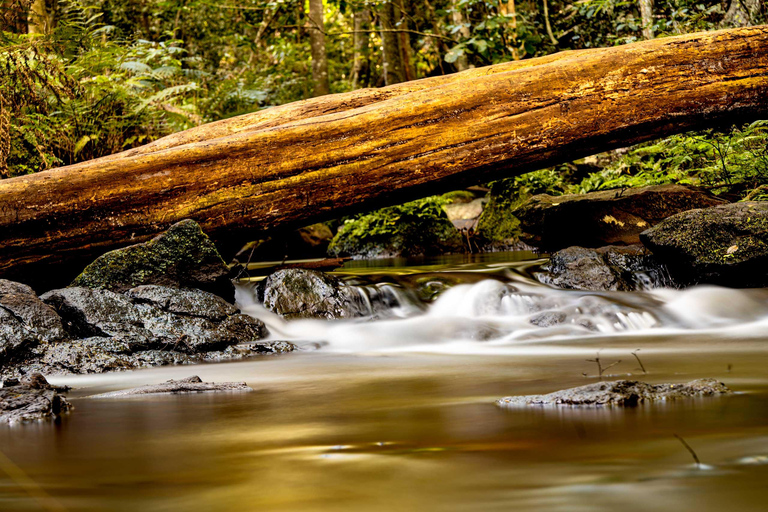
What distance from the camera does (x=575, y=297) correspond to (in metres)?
6.54

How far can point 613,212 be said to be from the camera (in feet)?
29.6

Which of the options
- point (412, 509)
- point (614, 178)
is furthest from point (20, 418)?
point (614, 178)

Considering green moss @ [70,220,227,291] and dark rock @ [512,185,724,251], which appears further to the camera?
dark rock @ [512,185,724,251]

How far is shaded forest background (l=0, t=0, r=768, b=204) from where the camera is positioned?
9484 millimetres

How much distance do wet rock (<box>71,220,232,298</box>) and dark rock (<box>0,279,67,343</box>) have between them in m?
0.75

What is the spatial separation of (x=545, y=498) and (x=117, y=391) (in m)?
2.54

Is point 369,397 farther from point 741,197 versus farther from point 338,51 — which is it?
point 338,51

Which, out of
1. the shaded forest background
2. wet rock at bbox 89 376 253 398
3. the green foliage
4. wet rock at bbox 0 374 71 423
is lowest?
wet rock at bbox 89 376 253 398

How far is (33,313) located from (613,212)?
6937mm

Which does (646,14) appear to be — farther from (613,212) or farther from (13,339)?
(13,339)

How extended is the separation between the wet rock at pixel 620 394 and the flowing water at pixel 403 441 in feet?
0.24

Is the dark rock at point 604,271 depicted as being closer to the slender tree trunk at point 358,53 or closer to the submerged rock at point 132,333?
the submerged rock at point 132,333

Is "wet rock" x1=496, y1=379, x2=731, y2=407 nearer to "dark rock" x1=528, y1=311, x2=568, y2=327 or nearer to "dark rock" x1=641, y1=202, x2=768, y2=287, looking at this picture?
"dark rock" x1=528, y1=311, x2=568, y2=327

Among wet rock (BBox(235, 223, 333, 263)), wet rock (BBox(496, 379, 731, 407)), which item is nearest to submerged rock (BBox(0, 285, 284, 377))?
wet rock (BBox(496, 379, 731, 407))
